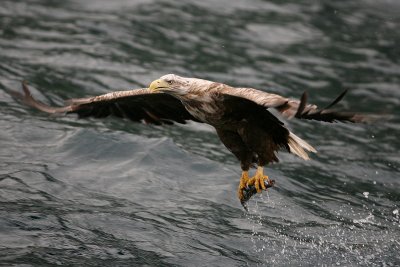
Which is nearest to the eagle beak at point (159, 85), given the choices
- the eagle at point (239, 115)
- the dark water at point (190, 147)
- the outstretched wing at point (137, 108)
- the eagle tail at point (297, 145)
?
the eagle at point (239, 115)

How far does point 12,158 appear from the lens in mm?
9547

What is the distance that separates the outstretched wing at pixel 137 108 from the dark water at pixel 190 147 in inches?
38.7

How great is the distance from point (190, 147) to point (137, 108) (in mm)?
2246

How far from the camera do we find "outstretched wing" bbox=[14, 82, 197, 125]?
323 inches

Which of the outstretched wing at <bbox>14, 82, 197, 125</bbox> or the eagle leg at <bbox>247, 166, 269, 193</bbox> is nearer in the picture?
the eagle leg at <bbox>247, 166, 269, 193</bbox>

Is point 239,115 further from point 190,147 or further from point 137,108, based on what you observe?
point 190,147

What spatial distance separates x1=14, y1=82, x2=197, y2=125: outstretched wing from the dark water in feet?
3.23

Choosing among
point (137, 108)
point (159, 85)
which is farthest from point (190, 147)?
point (159, 85)

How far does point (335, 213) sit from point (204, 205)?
149 cm

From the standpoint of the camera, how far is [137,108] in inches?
337

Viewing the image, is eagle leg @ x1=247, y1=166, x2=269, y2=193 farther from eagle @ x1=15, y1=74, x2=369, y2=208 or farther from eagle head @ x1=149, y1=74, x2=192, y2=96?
eagle head @ x1=149, y1=74, x2=192, y2=96

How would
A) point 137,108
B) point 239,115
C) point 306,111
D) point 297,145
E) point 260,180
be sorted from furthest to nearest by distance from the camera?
1. point 137,108
2. point 260,180
3. point 297,145
4. point 239,115
5. point 306,111

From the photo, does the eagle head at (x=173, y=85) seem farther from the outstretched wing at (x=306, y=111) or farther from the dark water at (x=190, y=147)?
the dark water at (x=190, y=147)

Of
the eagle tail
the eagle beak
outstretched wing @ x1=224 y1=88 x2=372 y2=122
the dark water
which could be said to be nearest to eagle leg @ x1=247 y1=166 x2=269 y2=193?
the eagle tail
